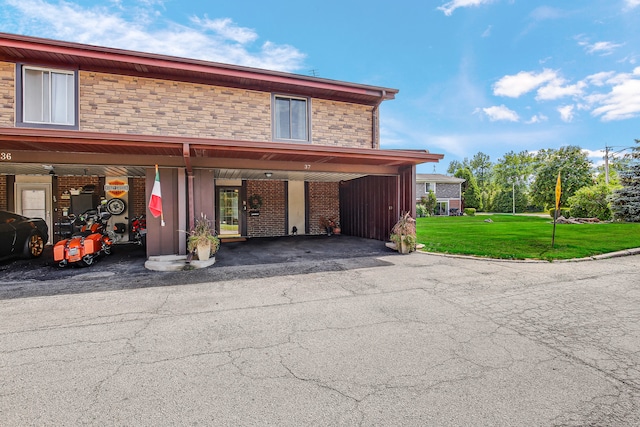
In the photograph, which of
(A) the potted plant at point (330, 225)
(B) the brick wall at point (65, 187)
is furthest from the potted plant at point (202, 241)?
(A) the potted plant at point (330, 225)

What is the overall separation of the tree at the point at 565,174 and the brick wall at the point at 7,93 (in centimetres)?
3999

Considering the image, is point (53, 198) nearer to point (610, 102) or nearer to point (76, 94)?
point (76, 94)

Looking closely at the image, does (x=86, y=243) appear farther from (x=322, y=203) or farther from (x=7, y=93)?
(x=322, y=203)

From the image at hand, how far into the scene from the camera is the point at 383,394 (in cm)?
258

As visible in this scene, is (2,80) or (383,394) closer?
(383,394)

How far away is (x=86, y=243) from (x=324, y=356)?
745cm

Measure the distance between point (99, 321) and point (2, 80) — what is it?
29.0 ft

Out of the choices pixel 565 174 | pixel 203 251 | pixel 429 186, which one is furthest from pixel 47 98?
pixel 565 174

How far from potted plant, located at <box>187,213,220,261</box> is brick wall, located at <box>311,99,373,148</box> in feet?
16.7

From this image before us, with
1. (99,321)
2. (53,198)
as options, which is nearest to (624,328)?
(99,321)

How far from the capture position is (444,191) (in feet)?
132

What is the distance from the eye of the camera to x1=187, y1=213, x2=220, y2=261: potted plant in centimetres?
788

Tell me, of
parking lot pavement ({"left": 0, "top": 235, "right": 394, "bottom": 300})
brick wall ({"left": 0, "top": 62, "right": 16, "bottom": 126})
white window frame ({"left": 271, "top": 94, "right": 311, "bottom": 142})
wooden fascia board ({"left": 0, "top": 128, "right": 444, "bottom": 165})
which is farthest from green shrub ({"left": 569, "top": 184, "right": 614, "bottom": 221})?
brick wall ({"left": 0, "top": 62, "right": 16, "bottom": 126})

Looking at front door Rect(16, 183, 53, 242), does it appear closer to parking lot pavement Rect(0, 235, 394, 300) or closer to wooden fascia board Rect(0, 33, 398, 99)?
parking lot pavement Rect(0, 235, 394, 300)
